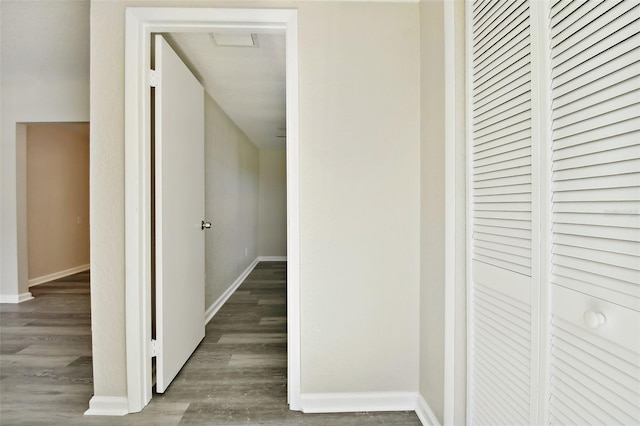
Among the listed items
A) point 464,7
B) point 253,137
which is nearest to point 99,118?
point 464,7

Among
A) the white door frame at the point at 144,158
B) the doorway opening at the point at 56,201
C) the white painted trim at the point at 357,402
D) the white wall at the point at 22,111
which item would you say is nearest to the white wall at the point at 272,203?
the doorway opening at the point at 56,201

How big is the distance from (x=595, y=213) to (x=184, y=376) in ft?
7.38

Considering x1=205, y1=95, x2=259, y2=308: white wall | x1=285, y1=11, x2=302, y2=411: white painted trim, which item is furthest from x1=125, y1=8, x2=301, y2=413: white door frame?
x1=205, y1=95, x2=259, y2=308: white wall

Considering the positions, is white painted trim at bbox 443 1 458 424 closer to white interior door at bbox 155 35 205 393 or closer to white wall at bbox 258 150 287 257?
white interior door at bbox 155 35 205 393

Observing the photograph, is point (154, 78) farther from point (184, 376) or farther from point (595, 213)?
point (595, 213)

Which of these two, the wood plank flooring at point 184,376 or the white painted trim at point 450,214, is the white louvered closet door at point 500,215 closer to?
the white painted trim at point 450,214

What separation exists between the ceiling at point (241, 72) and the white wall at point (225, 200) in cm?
26

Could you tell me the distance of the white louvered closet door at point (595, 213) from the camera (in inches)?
26.2

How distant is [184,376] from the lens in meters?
1.96

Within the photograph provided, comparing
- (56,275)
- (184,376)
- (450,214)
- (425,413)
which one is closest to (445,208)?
(450,214)

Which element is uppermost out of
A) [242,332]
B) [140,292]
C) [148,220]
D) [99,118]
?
[99,118]

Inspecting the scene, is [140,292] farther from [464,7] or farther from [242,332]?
[464,7]

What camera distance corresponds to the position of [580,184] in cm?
78

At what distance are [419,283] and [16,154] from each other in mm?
4621
